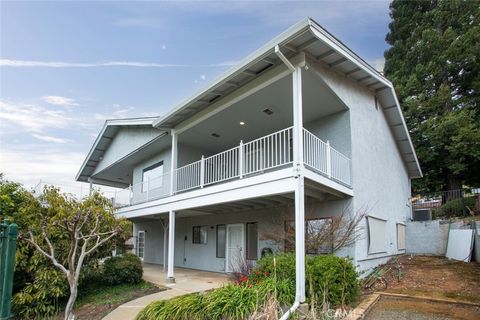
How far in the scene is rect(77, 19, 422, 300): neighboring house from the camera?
9.25m

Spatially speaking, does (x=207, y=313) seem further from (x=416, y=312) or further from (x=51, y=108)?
(x=51, y=108)

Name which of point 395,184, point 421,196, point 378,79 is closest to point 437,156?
point 421,196

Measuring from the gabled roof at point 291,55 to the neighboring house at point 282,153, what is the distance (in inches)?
1.4

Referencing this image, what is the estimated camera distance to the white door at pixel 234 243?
46.5 ft

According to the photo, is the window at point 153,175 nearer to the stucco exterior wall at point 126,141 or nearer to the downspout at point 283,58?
the stucco exterior wall at point 126,141

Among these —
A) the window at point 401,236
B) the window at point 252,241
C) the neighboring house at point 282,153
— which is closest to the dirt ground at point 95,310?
the neighboring house at point 282,153

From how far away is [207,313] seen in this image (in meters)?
6.80

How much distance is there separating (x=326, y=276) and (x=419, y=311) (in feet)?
8.00

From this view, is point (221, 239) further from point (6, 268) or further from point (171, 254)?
point (6, 268)

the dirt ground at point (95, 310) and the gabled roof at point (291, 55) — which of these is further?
the dirt ground at point (95, 310)

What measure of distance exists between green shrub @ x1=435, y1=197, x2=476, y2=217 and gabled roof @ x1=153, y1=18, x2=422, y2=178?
7.42 m

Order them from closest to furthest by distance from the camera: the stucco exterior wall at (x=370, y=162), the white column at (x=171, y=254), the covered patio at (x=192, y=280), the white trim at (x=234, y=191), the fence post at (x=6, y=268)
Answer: the fence post at (x=6, y=268), the white trim at (x=234, y=191), the stucco exterior wall at (x=370, y=162), the covered patio at (x=192, y=280), the white column at (x=171, y=254)

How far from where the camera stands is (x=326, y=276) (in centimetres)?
811

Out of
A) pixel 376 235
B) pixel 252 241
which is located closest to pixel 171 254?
pixel 252 241
